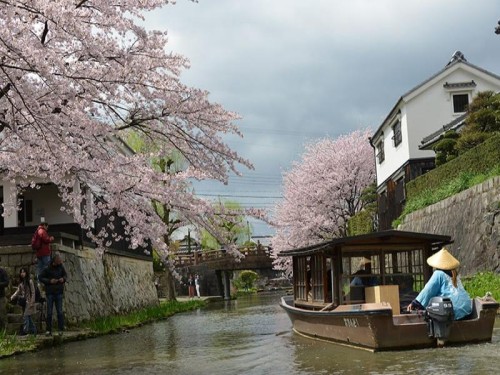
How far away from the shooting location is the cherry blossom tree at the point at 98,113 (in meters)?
9.09

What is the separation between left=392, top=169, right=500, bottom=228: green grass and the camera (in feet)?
68.4

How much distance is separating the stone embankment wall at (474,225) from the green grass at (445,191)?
0.29m

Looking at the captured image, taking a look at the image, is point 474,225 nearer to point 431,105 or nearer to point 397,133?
point 431,105

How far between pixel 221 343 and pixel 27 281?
4.69m

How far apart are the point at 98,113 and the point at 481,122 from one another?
1659 centimetres

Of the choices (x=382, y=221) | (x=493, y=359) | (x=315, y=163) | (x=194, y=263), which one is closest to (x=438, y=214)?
(x=382, y=221)

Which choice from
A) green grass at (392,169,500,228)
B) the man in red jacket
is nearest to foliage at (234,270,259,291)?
green grass at (392,169,500,228)

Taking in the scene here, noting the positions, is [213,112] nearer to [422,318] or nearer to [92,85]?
[92,85]

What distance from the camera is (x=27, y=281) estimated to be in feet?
48.5

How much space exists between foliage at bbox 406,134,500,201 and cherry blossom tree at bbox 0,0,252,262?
10.1 meters

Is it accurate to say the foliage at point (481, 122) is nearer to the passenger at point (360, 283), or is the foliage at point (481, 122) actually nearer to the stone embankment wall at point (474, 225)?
the stone embankment wall at point (474, 225)

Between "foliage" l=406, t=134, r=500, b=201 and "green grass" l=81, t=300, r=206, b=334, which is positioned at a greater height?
"foliage" l=406, t=134, r=500, b=201

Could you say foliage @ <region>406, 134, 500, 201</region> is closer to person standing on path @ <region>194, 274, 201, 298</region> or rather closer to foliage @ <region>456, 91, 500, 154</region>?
foliage @ <region>456, 91, 500, 154</region>

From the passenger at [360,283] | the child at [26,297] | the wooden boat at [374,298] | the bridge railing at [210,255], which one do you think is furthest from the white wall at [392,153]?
the child at [26,297]
